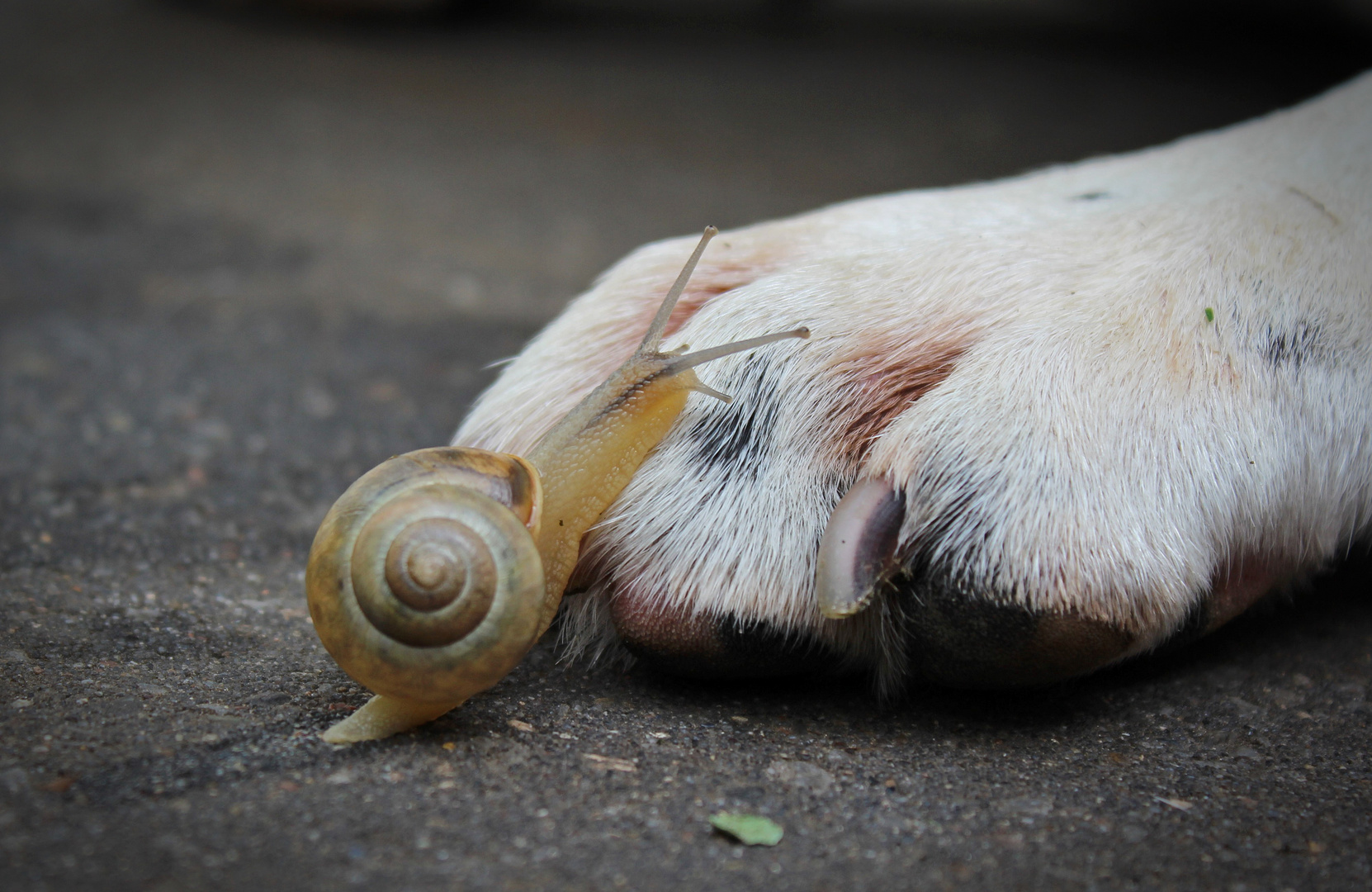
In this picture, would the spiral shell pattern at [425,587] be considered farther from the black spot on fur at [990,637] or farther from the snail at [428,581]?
the black spot on fur at [990,637]

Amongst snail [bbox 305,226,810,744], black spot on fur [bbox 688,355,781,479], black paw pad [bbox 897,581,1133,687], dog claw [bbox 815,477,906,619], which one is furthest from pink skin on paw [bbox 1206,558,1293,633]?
snail [bbox 305,226,810,744]

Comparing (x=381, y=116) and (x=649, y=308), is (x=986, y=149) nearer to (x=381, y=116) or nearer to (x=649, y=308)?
(x=381, y=116)

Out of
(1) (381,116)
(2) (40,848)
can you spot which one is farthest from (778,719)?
(1) (381,116)

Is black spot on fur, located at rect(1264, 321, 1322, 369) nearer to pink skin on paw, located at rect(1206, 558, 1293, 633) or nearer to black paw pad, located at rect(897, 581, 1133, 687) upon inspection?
pink skin on paw, located at rect(1206, 558, 1293, 633)

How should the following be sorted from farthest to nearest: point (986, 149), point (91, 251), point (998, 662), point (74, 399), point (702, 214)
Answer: point (986, 149) < point (702, 214) < point (91, 251) < point (74, 399) < point (998, 662)

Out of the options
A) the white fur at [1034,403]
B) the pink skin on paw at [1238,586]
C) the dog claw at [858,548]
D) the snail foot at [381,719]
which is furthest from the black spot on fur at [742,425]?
the pink skin on paw at [1238,586]

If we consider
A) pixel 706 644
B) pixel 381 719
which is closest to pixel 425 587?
pixel 381 719

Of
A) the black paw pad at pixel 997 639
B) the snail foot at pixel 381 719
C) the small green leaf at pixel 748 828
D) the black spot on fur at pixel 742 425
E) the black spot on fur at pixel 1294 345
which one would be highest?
the black spot on fur at pixel 1294 345
